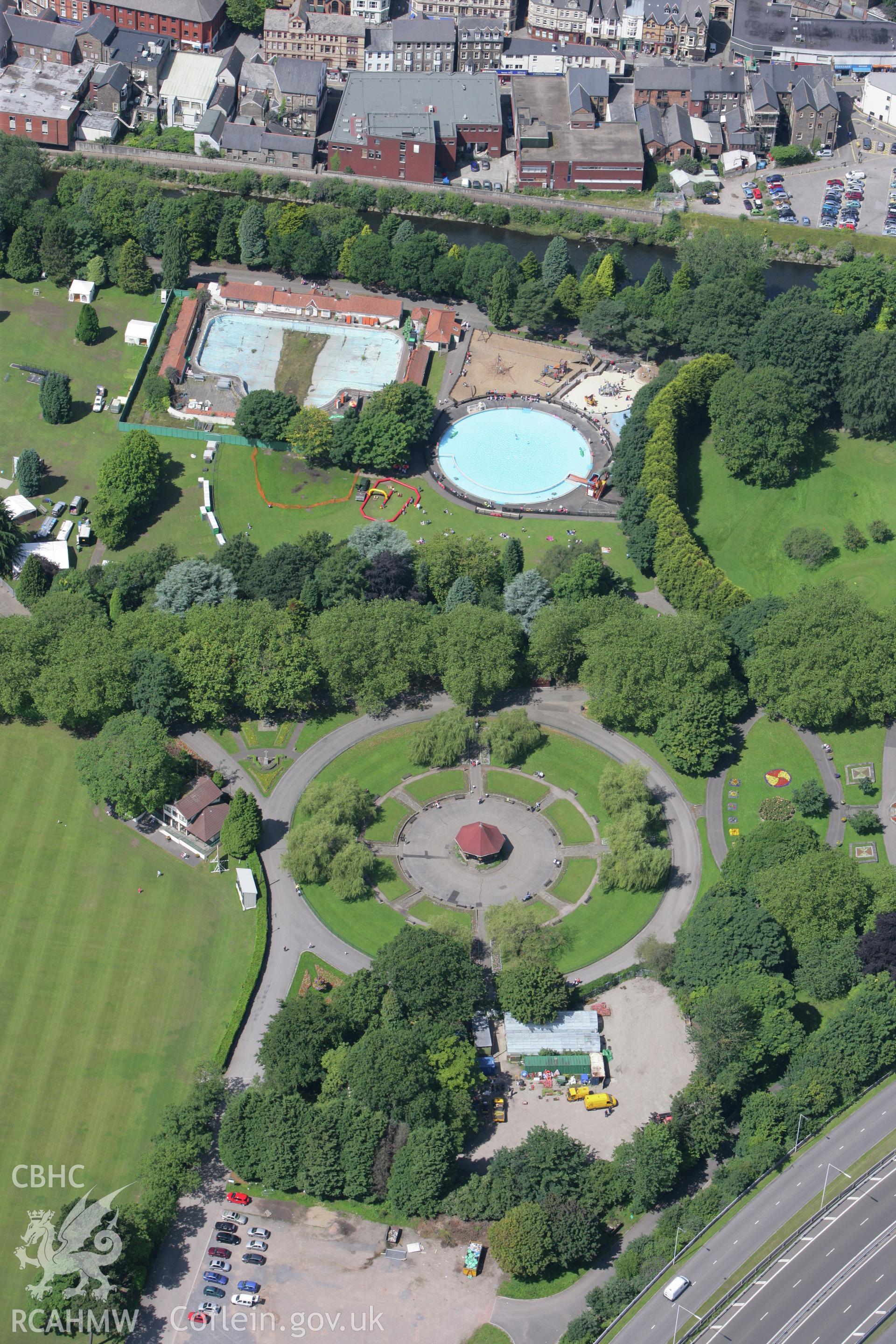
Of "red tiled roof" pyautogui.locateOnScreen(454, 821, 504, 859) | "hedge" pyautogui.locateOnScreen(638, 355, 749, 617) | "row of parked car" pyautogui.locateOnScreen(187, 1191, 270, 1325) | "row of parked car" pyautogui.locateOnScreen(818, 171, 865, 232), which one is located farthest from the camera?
"row of parked car" pyautogui.locateOnScreen(818, 171, 865, 232)

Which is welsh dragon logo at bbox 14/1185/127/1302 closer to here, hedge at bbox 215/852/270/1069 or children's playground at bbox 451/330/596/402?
hedge at bbox 215/852/270/1069

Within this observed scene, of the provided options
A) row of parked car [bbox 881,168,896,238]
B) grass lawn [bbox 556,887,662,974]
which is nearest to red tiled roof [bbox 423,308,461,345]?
row of parked car [bbox 881,168,896,238]

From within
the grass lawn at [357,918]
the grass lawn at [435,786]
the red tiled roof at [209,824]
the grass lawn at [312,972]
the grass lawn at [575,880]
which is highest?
the grass lawn at [435,786]

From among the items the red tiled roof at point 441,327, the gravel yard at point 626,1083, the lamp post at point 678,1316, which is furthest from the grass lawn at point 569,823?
the red tiled roof at point 441,327

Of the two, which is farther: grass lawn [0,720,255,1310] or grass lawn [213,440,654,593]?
grass lawn [213,440,654,593]

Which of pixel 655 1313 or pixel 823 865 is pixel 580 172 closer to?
pixel 823 865

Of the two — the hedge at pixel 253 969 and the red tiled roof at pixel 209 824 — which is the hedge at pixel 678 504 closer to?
the red tiled roof at pixel 209 824

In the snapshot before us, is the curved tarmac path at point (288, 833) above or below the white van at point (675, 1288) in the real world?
above
